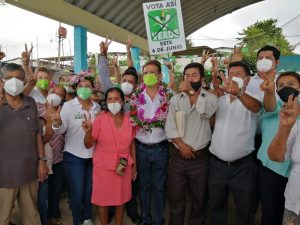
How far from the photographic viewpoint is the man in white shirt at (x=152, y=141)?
3543mm

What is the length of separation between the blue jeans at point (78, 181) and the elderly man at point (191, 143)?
3.22 ft

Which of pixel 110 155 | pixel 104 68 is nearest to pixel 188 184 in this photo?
pixel 110 155

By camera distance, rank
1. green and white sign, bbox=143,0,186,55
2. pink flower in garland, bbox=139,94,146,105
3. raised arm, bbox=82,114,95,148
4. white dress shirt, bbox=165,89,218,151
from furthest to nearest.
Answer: green and white sign, bbox=143,0,186,55
pink flower in garland, bbox=139,94,146,105
white dress shirt, bbox=165,89,218,151
raised arm, bbox=82,114,95,148

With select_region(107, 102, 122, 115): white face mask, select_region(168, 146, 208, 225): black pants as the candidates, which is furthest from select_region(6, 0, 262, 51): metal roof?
select_region(168, 146, 208, 225): black pants

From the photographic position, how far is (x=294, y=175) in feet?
7.81

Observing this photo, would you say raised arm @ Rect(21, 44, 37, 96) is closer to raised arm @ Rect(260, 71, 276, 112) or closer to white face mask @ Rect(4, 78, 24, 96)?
white face mask @ Rect(4, 78, 24, 96)

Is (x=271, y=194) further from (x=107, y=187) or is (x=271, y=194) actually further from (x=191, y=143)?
(x=107, y=187)

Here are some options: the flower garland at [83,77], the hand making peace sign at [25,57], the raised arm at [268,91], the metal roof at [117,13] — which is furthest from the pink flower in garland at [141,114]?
the metal roof at [117,13]

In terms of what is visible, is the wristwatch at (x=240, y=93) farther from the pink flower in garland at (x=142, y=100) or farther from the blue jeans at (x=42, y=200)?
the blue jeans at (x=42, y=200)

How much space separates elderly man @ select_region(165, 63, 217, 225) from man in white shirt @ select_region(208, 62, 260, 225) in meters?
0.13

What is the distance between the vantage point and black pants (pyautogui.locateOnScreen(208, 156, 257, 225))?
3.12m

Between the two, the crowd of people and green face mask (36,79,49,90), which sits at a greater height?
green face mask (36,79,49,90)

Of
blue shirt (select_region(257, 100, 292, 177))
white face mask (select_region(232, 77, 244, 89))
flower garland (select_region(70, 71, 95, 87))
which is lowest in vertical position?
blue shirt (select_region(257, 100, 292, 177))

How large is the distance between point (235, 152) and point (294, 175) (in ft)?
2.43
